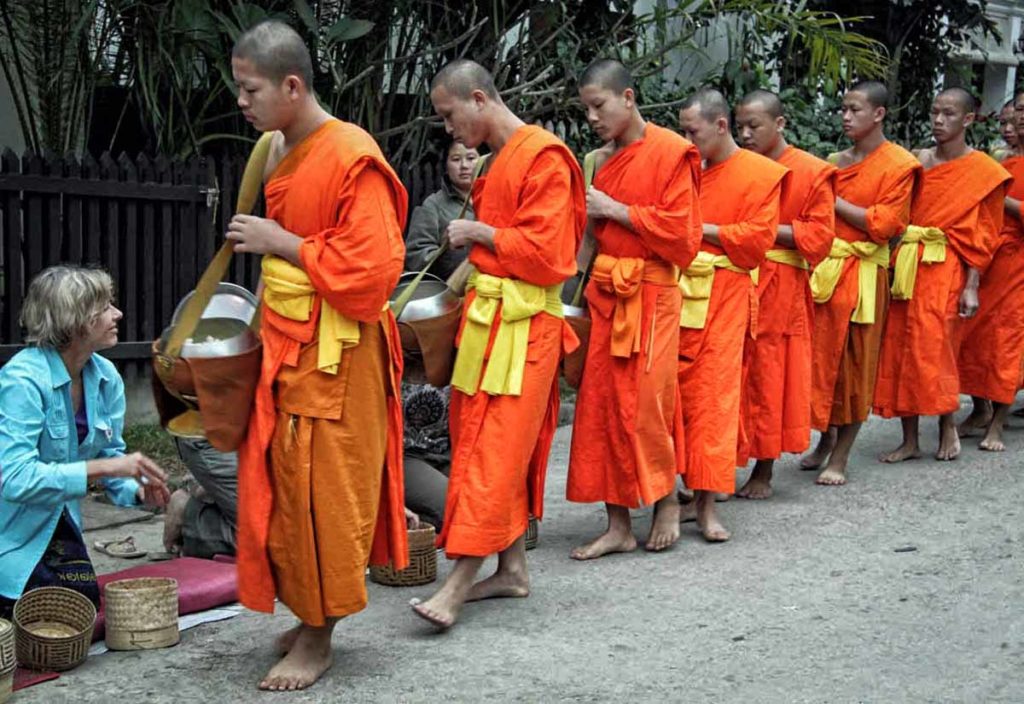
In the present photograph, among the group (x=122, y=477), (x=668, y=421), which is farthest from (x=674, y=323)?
(x=122, y=477)

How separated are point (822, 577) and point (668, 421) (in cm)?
90

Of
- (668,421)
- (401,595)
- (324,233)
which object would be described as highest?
(324,233)

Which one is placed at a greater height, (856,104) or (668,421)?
(856,104)

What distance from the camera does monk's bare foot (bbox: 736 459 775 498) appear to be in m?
7.00

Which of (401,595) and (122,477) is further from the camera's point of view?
(401,595)

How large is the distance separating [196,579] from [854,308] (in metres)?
3.86

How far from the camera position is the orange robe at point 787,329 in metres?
6.73

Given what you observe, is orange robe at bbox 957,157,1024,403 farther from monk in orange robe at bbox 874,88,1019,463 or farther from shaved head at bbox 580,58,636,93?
shaved head at bbox 580,58,636,93

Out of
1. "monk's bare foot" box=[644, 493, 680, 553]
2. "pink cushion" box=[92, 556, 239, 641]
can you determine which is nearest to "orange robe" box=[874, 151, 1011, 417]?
"monk's bare foot" box=[644, 493, 680, 553]

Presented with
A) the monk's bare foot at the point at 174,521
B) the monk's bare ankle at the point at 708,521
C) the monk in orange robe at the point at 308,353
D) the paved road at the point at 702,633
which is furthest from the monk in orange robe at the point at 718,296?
the monk in orange robe at the point at 308,353

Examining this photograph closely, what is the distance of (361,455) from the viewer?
4152 mm

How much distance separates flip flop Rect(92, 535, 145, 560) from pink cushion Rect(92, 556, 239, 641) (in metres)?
0.47

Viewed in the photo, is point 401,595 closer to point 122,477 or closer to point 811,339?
point 122,477

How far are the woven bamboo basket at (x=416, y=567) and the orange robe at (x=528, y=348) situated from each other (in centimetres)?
30
